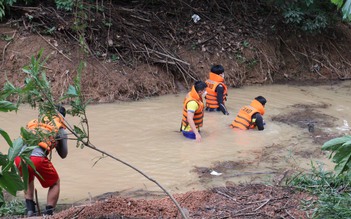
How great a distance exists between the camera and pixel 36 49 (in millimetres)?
11422

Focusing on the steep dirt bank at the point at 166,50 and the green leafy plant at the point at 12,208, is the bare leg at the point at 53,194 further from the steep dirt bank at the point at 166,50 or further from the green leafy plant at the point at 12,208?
the steep dirt bank at the point at 166,50

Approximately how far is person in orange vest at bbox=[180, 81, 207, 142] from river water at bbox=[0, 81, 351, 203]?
0.20m

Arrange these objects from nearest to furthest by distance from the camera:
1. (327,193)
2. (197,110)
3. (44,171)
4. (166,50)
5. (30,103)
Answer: (30,103) → (327,193) → (44,171) → (197,110) → (166,50)

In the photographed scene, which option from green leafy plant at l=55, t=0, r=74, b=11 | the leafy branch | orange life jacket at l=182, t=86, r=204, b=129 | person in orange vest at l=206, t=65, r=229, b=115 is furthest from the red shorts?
green leafy plant at l=55, t=0, r=74, b=11

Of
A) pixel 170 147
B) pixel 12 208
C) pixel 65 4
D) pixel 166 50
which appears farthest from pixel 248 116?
pixel 65 4

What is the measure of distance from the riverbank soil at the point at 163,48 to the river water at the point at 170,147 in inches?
23.6

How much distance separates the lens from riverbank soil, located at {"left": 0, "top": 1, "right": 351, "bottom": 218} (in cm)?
1131

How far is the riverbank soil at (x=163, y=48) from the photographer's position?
11312 mm

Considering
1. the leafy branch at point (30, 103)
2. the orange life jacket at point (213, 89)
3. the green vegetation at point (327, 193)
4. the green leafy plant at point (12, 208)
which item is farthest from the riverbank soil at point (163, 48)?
the leafy branch at point (30, 103)

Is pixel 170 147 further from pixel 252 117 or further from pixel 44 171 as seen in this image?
pixel 44 171

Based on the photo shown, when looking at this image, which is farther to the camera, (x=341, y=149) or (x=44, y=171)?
(x=44, y=171)

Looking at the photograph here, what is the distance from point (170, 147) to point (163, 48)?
466cm

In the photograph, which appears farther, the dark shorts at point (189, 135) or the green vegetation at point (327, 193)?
the dark shorts at point (189, 135)

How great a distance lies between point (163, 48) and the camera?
1242 centimetres
